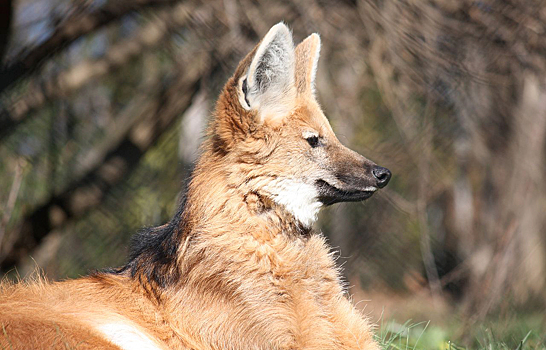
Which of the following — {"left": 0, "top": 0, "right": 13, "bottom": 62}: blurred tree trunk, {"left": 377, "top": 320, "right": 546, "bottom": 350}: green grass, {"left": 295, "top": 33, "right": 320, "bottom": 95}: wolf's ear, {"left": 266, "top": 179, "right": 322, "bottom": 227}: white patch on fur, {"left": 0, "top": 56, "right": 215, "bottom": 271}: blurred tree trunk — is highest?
{"left": 0, "top": 0, "right": 13, "bottom": 62}: blurred tree trunk

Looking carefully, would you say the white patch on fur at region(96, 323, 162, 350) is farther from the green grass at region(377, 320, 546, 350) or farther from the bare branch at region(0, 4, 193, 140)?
the bare branch at region(0, 4, 193, 140)

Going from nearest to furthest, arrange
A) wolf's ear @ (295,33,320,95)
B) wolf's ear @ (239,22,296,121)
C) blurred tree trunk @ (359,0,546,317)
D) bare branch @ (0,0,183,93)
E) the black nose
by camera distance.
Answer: wolf's ear @ (239,22,296,121)
the black nose
wolf's ear @ (295,33,320,95)
blurred tree trunk @ (359,0,546,317)
bare branch @ (0,0,183,93)

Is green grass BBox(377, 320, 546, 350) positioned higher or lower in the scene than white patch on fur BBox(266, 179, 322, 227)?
lower

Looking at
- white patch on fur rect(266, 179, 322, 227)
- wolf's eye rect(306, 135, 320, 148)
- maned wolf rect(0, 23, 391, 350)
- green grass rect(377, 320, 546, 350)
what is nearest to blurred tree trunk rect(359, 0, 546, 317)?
green grass rect(377, 320, 546, 350)

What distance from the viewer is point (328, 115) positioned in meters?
5.46

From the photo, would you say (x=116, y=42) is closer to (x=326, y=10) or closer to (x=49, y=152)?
(x=49, y=152)

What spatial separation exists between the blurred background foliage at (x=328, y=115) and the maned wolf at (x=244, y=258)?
1018 mm

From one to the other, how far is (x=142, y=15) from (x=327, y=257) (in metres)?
3.27

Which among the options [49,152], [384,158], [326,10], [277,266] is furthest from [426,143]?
[49,152]

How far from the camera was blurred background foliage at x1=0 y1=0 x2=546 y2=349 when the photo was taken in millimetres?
4477

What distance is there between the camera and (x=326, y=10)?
4605mm

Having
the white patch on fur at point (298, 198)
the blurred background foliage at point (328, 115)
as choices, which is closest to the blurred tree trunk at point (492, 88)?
the blurred background foliage at point (328, 115)

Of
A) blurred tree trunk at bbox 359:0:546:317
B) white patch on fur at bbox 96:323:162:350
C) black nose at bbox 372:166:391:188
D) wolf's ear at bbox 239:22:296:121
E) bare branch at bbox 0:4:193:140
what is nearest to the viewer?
white patch on fur at bbox 96:323:162:350

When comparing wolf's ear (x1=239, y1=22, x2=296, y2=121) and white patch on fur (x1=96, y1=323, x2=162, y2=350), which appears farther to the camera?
wolf's ear (x1=239, y1=22, x2=296, y2=121)
